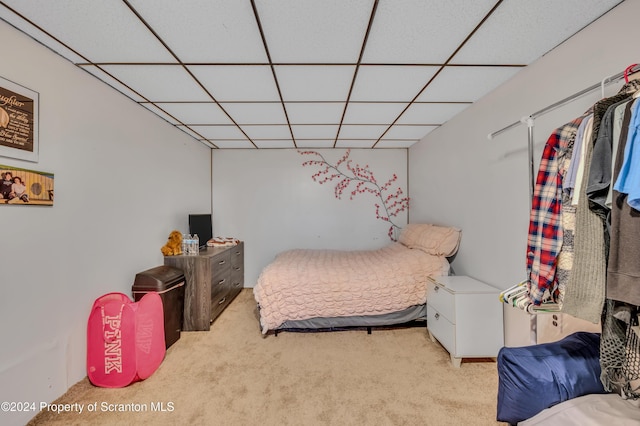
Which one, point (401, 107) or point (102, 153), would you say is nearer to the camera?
point (102, 153)

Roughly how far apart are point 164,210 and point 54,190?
4.31 ft

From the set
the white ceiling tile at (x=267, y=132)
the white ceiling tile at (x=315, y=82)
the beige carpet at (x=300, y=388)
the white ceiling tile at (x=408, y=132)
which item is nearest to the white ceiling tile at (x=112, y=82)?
the white ceiling tile at (x=267, y=132)

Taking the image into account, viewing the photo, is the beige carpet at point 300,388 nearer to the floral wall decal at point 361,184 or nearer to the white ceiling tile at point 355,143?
the floral wall decal at point 361,184

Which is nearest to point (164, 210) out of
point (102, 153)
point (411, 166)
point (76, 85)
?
point (102, 153)

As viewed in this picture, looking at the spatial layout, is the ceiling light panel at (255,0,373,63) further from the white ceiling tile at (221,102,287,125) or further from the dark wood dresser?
the dark wood dresser

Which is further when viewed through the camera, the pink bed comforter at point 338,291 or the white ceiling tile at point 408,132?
the white ceiling tile at point 408,132

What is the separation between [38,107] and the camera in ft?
5.74

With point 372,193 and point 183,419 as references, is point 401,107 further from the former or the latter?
point 183,419

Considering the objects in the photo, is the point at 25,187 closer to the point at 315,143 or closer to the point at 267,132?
the point at 267,132

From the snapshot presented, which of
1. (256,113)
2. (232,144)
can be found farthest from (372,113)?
(232,144)

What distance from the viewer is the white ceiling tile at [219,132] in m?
3.40

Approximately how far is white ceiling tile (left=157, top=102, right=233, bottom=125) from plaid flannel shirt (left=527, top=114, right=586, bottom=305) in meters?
2.61

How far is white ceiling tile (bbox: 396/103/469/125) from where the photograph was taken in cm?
275

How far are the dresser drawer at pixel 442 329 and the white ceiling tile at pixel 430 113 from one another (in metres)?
1.98
